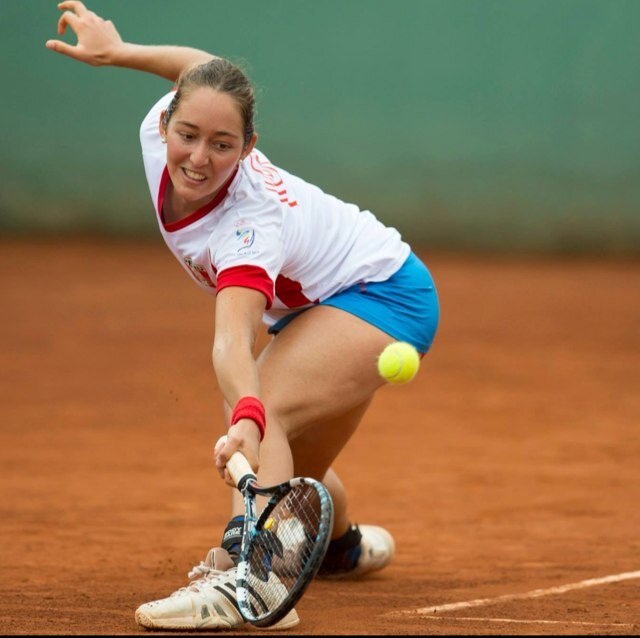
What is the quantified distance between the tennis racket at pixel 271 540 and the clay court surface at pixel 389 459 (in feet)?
0.66

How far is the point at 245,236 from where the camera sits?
340 centimetres

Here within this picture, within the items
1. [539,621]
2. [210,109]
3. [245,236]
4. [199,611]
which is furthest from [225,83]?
[539,621]

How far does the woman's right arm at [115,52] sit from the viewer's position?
398 centimetres

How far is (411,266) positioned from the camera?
3.95 meters

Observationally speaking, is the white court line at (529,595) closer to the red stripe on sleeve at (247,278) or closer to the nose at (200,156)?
the red stripe on sleeve at (247,278)

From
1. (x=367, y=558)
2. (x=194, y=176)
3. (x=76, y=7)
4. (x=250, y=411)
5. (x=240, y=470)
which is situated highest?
(x=76, y=7)

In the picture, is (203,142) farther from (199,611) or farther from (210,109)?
(199,611)

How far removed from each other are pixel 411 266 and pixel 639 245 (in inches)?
437

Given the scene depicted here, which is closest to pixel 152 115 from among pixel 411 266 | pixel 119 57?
pixel 119 57

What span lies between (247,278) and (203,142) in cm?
39

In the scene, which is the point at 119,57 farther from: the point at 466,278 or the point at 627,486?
the point at 466,278

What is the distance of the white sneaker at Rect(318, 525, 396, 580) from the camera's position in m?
4.42

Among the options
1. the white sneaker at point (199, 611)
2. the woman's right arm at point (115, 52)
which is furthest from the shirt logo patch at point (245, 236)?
the white sneaker at point (199, 611)

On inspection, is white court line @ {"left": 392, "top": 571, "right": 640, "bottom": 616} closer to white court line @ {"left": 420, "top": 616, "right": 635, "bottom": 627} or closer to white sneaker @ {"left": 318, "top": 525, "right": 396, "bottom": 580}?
white court line @ {"left": 420, "top": 616, "right": 635, "bottom": 627}
